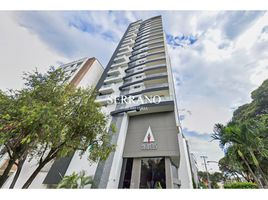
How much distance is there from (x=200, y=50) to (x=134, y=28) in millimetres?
25458

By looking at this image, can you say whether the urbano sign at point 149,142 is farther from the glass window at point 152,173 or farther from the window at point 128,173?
the window at point 128,173

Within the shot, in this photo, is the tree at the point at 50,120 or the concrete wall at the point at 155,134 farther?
the concrete wall at the point at 155,134

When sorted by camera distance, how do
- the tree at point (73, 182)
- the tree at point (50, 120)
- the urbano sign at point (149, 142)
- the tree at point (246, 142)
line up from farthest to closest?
the urbano sign at point (149, 142), the tree at point (73, 182), the tree at point (246, 142), the tree at point (50, 120)

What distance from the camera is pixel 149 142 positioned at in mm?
11133

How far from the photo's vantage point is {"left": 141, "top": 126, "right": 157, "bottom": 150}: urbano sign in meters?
10.8

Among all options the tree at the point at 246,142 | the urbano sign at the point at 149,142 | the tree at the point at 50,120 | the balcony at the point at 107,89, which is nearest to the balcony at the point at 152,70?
the balcony at the point at 107,89

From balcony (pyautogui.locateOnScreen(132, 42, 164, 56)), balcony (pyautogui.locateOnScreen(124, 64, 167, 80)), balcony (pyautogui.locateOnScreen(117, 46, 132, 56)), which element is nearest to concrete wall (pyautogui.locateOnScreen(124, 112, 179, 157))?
balcony (pyautogui.locateOnScreen(124, 64, 167, 80))

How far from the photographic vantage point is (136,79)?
55.6 feet

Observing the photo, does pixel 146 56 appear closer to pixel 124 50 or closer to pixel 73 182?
pixel 124 50

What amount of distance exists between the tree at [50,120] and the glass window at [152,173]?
5784 millimetres

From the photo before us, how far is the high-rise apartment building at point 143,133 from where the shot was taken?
10055 mm
